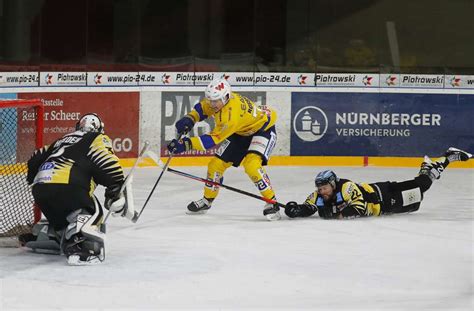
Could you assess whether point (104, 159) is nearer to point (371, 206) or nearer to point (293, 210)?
point (293, 210)

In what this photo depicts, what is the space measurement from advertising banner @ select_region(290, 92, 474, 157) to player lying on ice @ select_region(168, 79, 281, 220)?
11.7 ft

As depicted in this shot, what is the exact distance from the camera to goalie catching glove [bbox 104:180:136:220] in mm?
6926

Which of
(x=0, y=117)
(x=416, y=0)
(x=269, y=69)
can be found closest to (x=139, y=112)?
(x=269, y=69)

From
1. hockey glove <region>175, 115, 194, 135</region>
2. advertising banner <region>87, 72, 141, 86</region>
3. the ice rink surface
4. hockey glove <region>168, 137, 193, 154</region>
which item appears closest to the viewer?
the ice rink surface

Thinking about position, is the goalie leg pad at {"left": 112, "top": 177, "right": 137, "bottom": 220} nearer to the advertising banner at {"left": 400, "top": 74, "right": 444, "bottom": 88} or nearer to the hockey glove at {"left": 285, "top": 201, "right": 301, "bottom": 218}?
the hockey glove at {"left": 285, "top": 201, "right": 301, "bottom": 218}

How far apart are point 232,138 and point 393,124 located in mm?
4046

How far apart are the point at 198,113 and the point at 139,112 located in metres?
2.92

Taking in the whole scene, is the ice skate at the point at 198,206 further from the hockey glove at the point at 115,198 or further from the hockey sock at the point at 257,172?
the hockey glove at the point at 115,198

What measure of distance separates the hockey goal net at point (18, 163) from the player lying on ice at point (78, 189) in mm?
706

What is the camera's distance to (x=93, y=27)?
471 inches

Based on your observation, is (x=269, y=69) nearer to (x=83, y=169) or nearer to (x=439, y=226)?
(x=439, y=226)

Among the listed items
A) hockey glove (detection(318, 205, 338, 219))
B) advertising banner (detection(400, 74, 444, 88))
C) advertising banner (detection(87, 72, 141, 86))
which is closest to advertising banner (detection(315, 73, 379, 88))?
advertising banner (detection(400, 74, 444, 88))

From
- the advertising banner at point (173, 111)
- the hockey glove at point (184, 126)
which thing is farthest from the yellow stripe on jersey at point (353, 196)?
the advertising banner at point (173, 111)

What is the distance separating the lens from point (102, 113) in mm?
11844
